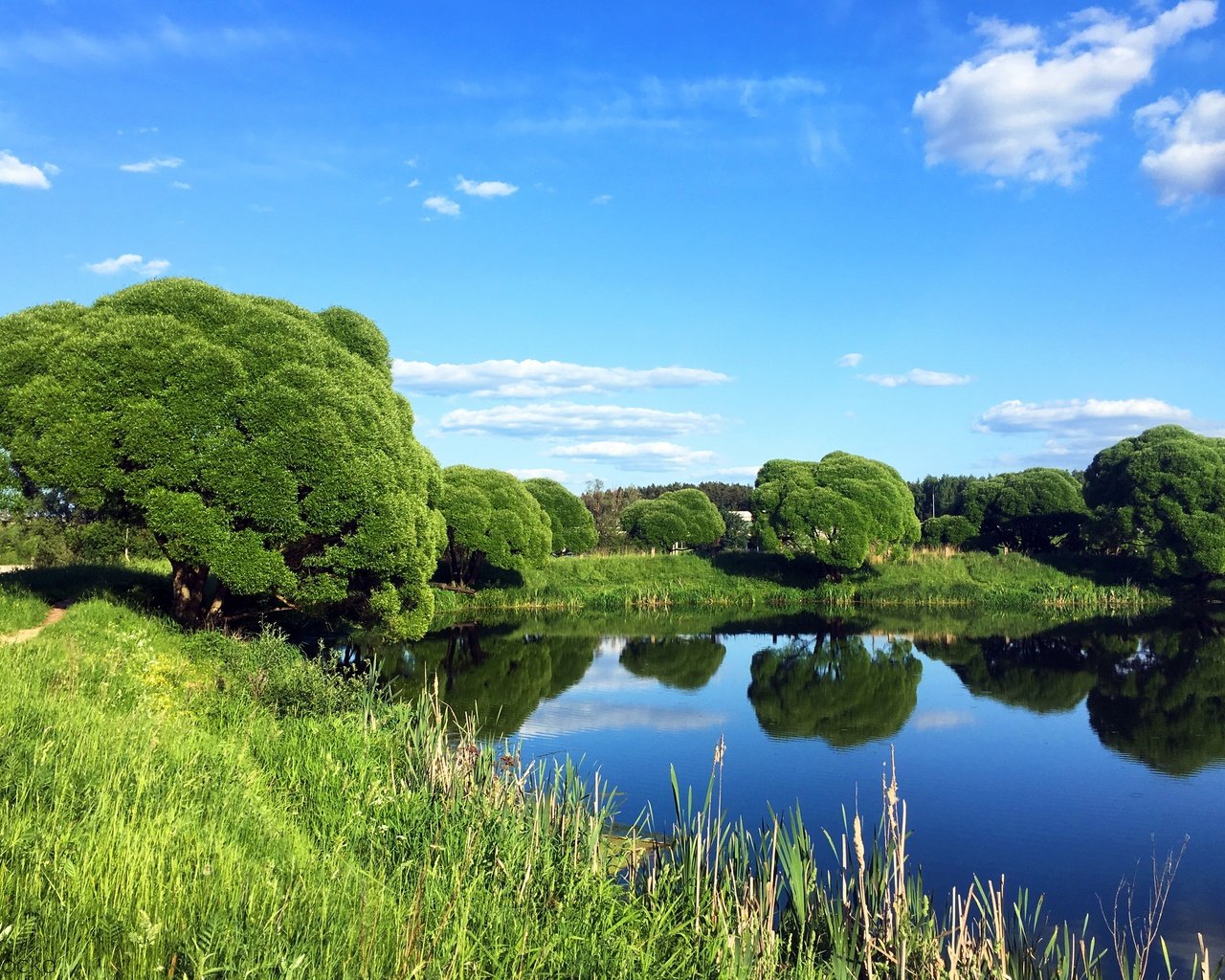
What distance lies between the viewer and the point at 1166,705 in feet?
68.2

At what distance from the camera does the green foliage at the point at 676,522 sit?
5316 centimetres

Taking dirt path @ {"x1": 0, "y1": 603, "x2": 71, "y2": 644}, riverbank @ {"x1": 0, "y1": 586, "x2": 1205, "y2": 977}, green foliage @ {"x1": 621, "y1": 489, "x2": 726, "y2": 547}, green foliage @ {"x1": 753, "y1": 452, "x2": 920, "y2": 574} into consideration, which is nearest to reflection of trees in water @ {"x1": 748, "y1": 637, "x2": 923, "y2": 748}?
riverbank @ {"x1": 0, "y1": 586, "x2": 1205, "y2": 977}

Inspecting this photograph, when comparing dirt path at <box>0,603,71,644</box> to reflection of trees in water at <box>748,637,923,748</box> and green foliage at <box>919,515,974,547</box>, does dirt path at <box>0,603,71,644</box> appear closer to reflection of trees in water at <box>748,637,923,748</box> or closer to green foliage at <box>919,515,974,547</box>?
reflection of trees in water at <box>748,637,923,748</box>

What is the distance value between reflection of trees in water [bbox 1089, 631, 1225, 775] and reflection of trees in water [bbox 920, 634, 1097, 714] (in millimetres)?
709

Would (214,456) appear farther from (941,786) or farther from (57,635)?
(941,786)

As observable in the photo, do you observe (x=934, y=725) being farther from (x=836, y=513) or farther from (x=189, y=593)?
(x=836, y=513)

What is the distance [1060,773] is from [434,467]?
18303 millimetres

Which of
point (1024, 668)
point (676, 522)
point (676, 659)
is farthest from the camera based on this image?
point (676, 522)

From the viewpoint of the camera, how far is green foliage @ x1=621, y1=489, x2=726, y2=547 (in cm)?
5316

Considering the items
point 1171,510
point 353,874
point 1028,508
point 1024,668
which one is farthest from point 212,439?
point 1028,508

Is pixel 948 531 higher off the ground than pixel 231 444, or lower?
lower

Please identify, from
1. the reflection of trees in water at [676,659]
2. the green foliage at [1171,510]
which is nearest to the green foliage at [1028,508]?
the green foliage at [1171,510]

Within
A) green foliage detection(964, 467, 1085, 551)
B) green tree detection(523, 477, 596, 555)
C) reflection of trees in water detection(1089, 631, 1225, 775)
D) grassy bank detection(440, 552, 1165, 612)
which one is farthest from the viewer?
green foliage detection(964, 467, 1085, 551)

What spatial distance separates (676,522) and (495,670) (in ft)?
96.5
